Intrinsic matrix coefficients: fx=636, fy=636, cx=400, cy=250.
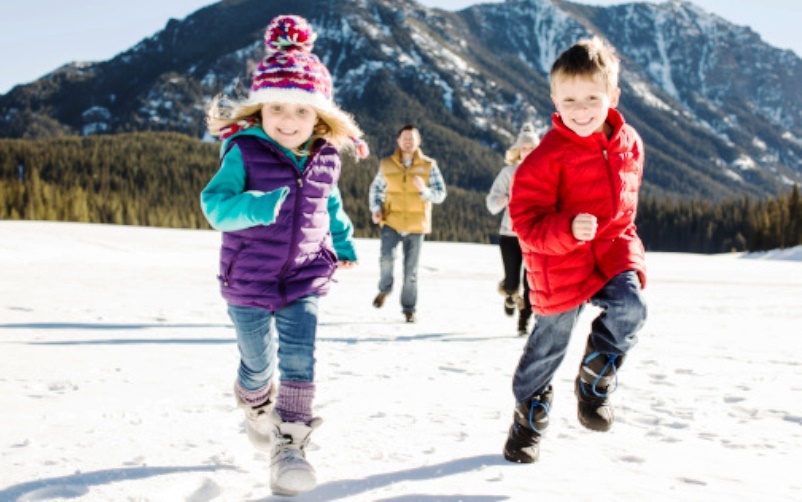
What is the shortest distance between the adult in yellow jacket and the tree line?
60239mm

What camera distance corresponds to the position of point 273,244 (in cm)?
288

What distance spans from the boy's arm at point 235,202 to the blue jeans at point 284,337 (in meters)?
0.44

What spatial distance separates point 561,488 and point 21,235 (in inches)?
719

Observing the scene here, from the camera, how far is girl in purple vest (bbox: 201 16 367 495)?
9.11ft

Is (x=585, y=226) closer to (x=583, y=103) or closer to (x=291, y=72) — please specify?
(x=583, y=103)

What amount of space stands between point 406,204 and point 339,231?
4.89 metres

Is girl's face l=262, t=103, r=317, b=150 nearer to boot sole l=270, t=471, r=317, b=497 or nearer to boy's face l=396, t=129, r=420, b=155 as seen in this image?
boot sole l=270, t=471, r=317, b=497

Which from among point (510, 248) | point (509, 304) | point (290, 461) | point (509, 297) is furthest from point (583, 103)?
point (509, 304)

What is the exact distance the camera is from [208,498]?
2533mm

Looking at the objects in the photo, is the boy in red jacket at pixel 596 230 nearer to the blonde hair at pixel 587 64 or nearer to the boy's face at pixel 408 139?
the blonde hair at pixel 587 64

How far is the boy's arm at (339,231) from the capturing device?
3301 mm

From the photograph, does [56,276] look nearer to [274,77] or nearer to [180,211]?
[274,77]

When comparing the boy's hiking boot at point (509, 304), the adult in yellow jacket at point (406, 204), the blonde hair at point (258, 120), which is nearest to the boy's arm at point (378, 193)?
the adult in yellow jacket at point (406, 204)

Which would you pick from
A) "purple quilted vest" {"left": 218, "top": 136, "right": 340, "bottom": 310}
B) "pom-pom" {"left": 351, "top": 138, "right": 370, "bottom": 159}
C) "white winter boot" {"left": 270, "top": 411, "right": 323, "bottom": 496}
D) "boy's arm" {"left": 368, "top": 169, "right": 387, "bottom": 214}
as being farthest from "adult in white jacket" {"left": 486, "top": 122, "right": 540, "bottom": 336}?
"white winter boot" {"left": 270, "top": 411, "right": 323, "bottom": 496}
